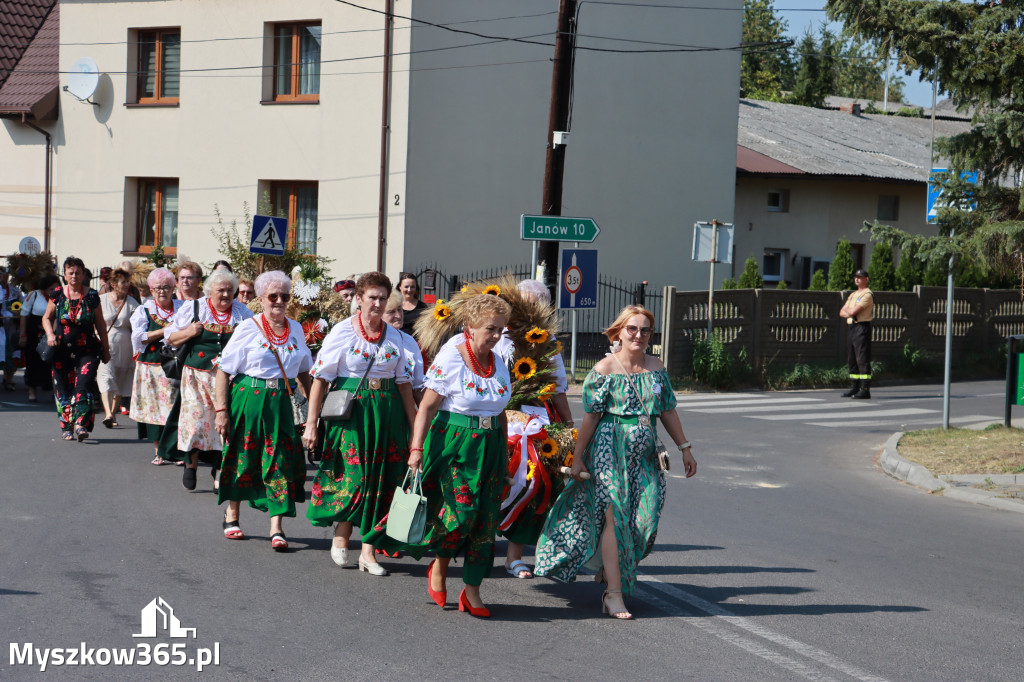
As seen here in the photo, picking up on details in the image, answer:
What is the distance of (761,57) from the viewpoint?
6744cm

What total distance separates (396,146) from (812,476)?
14.0 metres

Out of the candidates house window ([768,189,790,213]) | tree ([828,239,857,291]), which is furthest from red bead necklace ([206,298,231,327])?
house window ([768,189,790,213])

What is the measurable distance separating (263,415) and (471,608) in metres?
2.24

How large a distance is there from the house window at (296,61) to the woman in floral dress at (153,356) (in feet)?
47.7

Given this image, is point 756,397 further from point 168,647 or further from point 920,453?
point 168,647

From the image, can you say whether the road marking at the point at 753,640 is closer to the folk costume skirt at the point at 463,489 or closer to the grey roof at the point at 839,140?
the folk costume skirt at the point at 463,489

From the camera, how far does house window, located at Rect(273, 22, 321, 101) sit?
2425 cm

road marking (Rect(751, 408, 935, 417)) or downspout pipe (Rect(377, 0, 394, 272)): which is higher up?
downspout pipe (Rect(377, 0, 394, 272))

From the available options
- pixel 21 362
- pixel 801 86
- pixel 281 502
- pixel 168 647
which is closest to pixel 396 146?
pixel 21 362

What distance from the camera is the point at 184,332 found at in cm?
878

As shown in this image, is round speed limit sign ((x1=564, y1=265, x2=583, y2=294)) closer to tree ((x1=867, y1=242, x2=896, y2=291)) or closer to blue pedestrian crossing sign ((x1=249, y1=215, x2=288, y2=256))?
blue pedestrian crossing sign ((x1=249, y1=215, x2=288, y2=256))

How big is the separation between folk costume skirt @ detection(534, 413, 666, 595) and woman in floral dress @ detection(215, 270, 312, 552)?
6.93 ft

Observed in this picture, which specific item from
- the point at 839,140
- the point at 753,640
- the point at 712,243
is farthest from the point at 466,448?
the point at 839,140

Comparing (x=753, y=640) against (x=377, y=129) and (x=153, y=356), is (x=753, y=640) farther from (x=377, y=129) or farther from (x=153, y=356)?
(x=377, y=129)
